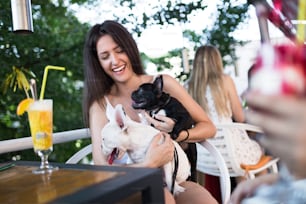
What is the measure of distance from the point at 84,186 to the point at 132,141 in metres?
0.59

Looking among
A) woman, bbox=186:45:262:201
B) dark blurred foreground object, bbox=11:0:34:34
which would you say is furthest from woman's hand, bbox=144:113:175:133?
woman, bbox=186:45:262:201

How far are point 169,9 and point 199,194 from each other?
2.18 meters

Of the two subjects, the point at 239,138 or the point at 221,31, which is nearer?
the point at 239,138

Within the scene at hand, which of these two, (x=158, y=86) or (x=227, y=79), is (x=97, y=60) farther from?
Answer: (x=227, y=79)

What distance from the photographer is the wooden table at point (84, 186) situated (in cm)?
96

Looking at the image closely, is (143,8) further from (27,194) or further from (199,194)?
(27,194)

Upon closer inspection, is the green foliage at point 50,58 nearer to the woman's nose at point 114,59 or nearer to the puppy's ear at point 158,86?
the woman's nose at point 114,59

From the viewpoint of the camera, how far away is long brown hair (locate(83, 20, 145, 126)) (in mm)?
1899

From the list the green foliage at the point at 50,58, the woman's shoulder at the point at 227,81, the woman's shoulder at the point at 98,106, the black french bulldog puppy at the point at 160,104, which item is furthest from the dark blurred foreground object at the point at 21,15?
the woman's shoulder at the point at 227,81

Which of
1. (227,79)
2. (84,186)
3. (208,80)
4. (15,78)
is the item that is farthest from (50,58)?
(84,186)

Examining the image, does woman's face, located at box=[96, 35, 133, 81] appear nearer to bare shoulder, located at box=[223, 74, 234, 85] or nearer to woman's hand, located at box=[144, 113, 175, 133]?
woman's hand, located at box=[144, 113, 175, 133]

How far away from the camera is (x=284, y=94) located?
46 centimetres

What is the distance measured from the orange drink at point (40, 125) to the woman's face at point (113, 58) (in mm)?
604

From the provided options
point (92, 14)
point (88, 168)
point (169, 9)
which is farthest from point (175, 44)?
point (88, 168)
